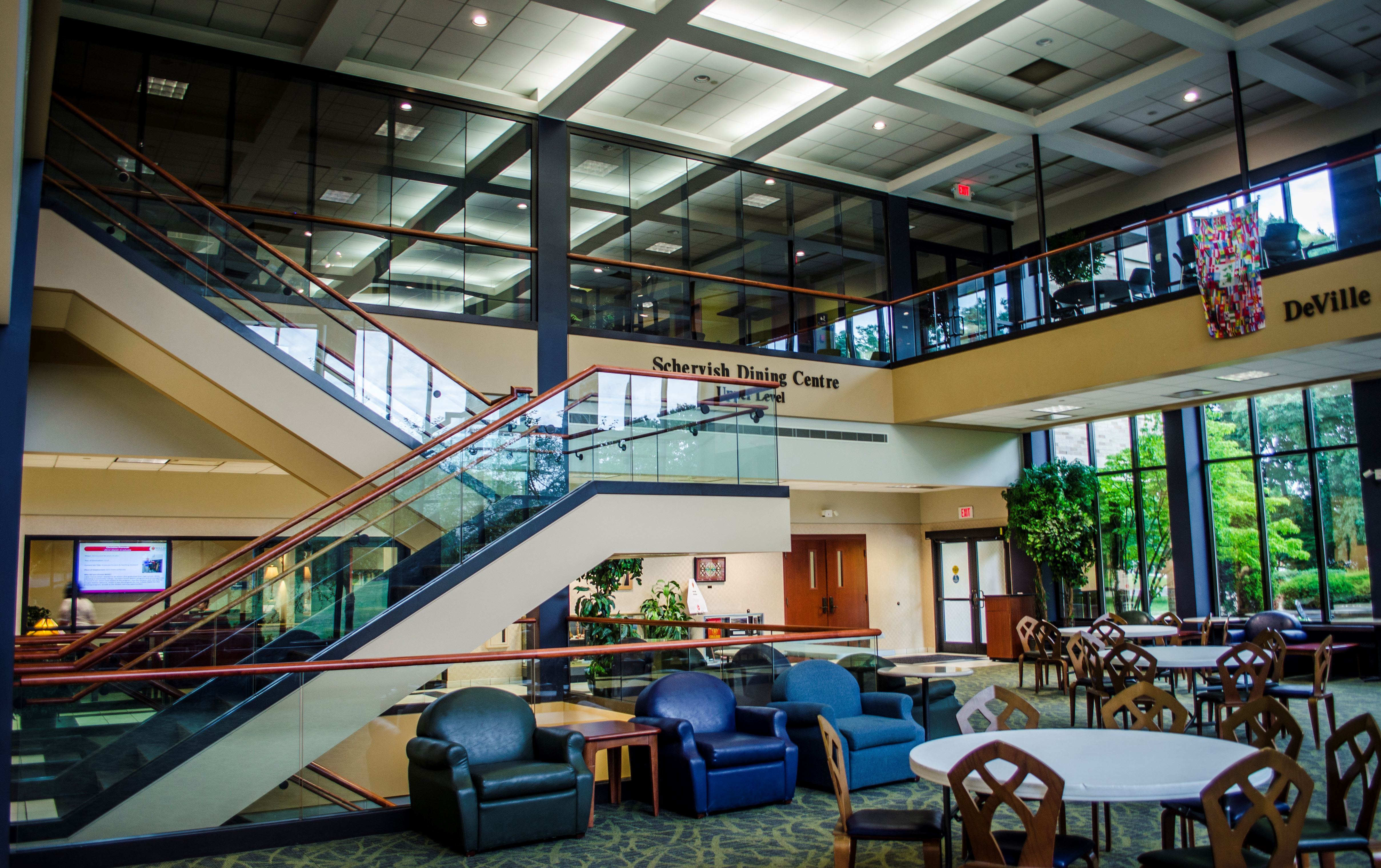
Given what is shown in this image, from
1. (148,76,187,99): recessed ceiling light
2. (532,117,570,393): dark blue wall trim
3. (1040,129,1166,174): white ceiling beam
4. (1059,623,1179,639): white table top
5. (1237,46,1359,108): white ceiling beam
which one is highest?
(1040,129,1166,174): white ceiling beam

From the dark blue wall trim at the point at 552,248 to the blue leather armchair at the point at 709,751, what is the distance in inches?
206

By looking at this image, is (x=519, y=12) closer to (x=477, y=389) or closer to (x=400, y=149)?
(x=400, y=149)

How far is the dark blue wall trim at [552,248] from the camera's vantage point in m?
11.1

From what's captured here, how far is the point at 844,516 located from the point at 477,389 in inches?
298

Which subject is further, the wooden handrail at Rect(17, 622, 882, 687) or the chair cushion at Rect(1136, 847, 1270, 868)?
the wooden handrail at Rect(17, 622, 882, 687)

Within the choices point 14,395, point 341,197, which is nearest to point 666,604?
point 341,197

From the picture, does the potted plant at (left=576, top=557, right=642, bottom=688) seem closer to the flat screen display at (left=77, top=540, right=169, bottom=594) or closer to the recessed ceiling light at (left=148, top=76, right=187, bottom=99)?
the flat screen display at (left=77, top=540, right=169, bottom=594)

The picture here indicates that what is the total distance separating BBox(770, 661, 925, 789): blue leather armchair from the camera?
6465 millimetres

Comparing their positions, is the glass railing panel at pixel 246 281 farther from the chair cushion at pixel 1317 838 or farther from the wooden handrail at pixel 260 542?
the chair cushion at pixel 1317 838

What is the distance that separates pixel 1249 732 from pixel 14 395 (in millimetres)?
6401

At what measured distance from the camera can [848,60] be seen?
1092 centimetres

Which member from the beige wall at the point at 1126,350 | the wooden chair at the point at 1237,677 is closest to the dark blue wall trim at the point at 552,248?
the beige wall at the point at 1126,350

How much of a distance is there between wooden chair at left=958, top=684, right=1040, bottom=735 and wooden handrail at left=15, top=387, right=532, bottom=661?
5.11 metres

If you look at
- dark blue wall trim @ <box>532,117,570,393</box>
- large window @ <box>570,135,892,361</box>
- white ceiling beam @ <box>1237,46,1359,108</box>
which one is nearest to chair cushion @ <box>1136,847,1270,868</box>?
dark blue wall trim @ <box>532,117,570,393</box>
